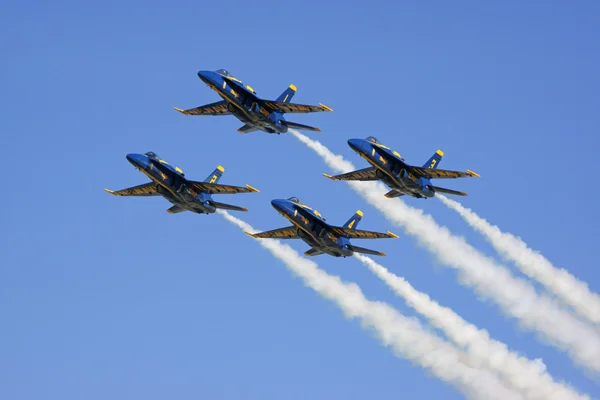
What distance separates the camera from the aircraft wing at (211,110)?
5453 inches

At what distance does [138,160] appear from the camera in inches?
5030

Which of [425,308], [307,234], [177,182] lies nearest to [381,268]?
[425,308]

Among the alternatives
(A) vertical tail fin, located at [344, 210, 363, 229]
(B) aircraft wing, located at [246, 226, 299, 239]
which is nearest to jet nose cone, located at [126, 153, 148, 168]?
(B) aircraft wing, located at [246, 226, 299, 239]

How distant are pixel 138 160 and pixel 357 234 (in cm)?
2187

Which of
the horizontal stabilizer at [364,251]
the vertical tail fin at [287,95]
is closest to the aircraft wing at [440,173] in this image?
the horizontal stabilizer at [364,251]

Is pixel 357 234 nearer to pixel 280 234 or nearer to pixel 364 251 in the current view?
pixel 364 251

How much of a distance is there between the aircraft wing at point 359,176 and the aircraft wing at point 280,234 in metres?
8.67

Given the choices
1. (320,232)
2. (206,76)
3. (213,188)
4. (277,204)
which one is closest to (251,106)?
(206,76)

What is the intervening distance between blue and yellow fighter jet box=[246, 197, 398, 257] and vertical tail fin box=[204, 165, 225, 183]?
10.1 meters

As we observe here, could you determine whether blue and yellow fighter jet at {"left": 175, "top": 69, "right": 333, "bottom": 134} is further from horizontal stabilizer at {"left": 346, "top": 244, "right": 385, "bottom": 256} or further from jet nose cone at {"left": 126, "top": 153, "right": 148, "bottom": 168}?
horizontal stabilizer at {"left": 346, "top": 244, "right": 385, "bottom": 256}

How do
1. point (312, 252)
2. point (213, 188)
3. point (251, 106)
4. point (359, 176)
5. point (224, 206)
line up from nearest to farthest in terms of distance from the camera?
point (312, 252) → point (213, 188) → point (224, 206) → point (251, 106) → point (359, 176)

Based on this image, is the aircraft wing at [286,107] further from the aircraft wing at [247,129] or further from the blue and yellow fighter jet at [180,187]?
the blue and yellow fighter jet at [180,187]

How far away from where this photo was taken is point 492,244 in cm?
14000

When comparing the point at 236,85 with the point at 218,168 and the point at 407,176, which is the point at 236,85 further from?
the point at 407,176
